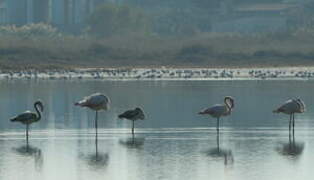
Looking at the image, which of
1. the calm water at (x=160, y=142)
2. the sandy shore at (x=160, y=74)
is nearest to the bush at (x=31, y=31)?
the sandy shore at (x=160, y=74)

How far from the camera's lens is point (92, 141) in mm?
29469

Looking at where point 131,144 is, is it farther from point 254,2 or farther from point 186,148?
point 254,2

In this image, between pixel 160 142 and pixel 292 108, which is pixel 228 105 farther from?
pixel 160 142

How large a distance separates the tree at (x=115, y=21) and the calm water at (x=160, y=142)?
180 feet

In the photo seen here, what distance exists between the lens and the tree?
101 meters

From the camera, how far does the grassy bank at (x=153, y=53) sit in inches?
3000

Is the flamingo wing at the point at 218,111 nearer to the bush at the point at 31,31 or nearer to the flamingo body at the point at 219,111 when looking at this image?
the flamingo body at the point at 219,111

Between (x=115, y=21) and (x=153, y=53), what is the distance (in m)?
21.9

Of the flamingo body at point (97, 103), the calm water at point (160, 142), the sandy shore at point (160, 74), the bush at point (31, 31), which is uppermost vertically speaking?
the bush at point (31, 31)

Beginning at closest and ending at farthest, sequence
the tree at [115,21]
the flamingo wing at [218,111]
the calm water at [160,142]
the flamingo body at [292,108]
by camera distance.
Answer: the calm water at [160,142], the flamingo wing at [218,111], the flamingo body at [292,108], the tree at [115,21]

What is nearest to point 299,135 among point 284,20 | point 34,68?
point 34,68

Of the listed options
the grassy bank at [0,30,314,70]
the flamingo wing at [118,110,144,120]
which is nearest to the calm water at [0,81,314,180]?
the flamingo wing at [118,110,144,120]

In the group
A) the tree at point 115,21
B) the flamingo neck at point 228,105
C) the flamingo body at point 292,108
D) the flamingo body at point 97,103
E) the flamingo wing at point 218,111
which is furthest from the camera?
the tree at point 115,21

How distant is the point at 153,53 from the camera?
262ft
